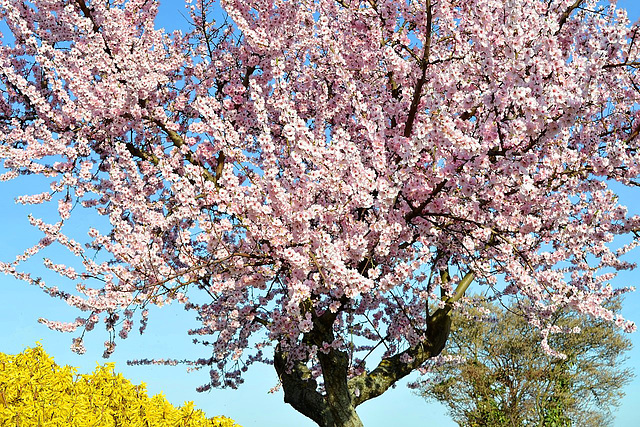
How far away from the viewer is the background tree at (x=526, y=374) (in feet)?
71.8

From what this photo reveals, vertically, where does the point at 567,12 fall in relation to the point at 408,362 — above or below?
above

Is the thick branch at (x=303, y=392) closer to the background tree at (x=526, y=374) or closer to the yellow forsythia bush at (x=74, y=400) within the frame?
the yellow forsythia bush at (x=74, y=400)

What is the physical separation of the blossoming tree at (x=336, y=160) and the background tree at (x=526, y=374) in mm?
11206

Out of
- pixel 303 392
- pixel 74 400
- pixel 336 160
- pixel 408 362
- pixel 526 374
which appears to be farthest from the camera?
pixel 526 374

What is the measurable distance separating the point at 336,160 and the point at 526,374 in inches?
681

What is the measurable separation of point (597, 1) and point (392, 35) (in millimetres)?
3525

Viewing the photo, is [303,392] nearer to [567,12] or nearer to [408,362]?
[408,362]

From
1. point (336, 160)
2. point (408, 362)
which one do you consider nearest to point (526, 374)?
point (408, 362)

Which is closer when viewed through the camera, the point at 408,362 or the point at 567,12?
the point at 567,12

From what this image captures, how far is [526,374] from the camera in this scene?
71.7ft

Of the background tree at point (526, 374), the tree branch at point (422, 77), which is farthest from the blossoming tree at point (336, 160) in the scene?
the background tree at point (526, 374)

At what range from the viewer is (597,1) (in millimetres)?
10125

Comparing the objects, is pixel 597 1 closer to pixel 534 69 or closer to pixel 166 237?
pixel 534 69

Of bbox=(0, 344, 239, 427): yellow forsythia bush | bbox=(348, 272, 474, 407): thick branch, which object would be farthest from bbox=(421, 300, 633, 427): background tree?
bbox=(0, 344, 239, 427): yellow forsythia bush
